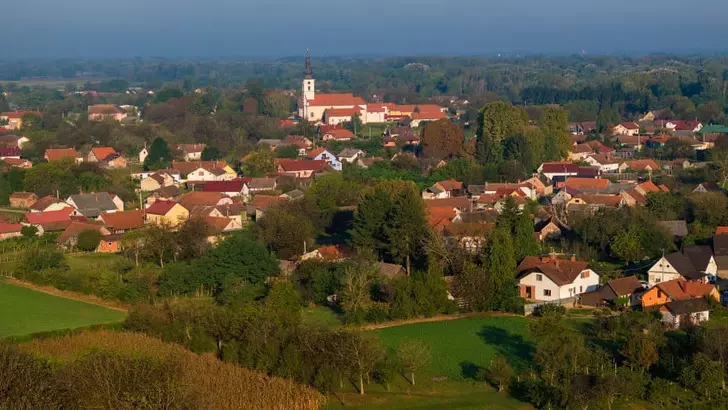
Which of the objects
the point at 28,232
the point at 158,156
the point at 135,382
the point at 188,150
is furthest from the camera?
the point at 188,150

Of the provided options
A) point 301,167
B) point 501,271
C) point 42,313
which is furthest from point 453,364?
point 301,167

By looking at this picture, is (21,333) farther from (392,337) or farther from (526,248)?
(526,248)

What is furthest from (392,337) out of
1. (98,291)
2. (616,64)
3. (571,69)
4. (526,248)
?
(616,64)

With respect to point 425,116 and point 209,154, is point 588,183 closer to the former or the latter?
point 209,154

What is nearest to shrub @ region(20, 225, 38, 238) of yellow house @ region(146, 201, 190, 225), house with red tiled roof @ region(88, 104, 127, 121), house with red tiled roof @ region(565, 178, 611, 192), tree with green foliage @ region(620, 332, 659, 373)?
yellow house @ region(146, 201, 190, 225)

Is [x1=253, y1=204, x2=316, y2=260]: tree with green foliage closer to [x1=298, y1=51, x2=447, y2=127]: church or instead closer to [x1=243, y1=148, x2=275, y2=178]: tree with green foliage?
[x1=243, y1=148, x2=275, y2=178]: tree with green foliage

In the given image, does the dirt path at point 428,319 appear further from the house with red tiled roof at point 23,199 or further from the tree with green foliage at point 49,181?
the house with red tiled roof at point 23,199

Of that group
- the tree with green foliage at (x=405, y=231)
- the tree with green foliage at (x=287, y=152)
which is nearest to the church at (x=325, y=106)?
the tree with green foliage at (x=287, y=152)
